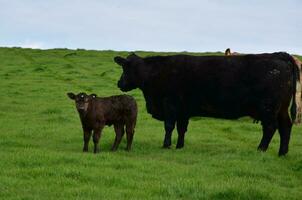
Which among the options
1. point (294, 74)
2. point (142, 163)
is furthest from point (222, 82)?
point (142, 163)

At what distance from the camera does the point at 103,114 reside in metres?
13.8

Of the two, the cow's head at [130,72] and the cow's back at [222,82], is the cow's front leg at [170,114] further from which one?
the cow's head at [130,72]

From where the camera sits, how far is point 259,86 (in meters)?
14.3

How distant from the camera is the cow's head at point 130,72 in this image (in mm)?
16152

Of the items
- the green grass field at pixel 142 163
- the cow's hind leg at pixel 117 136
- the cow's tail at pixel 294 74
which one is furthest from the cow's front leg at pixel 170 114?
the cow's tail at pixel 294 74

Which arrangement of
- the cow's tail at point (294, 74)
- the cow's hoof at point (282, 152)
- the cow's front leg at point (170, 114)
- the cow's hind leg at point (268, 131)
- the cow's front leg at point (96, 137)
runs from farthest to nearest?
the cow's front leg at point (170, 114), the cow's tail at point (294, 74), the cow's hind leg at point (268, 131), the cow's hoof at point (282, 152), the cow's front leg at point (96, 137)

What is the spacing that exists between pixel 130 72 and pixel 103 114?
2762 millimetres

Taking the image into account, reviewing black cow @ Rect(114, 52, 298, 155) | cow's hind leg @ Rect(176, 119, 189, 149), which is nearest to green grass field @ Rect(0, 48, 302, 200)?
cow's hind leg @ Rect(176, 119, 189, 149)

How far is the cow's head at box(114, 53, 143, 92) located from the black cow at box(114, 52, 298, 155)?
1.3 inches

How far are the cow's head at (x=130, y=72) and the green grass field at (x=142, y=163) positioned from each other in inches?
58.3

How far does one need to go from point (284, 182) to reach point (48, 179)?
14.2 ft

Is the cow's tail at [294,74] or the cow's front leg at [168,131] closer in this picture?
the cow's tail at [294,74]

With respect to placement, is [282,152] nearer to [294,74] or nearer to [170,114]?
[294,74]

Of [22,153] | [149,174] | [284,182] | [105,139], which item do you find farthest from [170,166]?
[105,139]
